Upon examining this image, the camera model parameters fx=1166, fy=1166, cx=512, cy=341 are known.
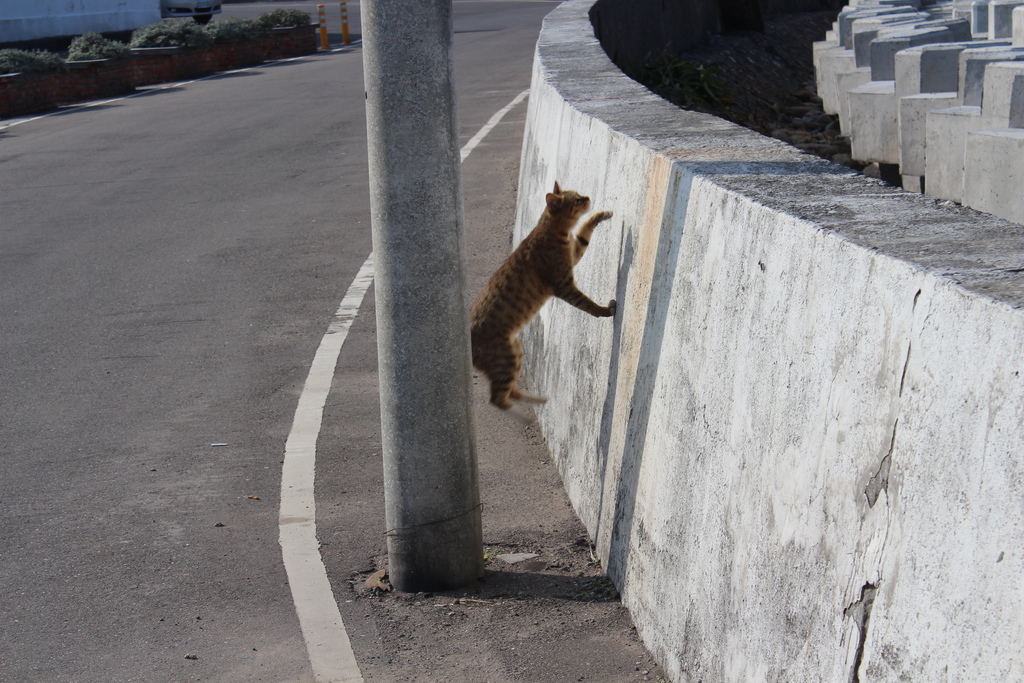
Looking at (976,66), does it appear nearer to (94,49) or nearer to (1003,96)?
(1003,96)

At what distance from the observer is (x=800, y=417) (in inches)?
122

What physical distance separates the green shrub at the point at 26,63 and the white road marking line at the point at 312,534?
55.2ft

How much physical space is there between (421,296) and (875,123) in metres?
7.45

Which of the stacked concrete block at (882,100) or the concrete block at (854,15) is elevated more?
the concrete block at (854,15)

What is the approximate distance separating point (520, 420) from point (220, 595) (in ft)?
8.36

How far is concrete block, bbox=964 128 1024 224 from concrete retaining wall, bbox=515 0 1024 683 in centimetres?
231

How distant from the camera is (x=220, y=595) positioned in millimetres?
5195

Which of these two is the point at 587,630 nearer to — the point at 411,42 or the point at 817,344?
the point at 817,344

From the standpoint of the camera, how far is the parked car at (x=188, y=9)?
4050 centimetres

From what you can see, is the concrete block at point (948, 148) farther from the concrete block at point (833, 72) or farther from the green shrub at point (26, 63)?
the green shrub at point (26, 63)

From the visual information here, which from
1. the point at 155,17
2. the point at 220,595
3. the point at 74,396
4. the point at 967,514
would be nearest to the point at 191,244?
the point at 74,396

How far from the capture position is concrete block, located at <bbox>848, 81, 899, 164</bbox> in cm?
1072

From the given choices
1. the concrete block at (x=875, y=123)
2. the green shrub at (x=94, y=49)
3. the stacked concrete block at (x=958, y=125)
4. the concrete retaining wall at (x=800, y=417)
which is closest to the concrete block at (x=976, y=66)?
the stacked concrete block at (x=958, y=125)

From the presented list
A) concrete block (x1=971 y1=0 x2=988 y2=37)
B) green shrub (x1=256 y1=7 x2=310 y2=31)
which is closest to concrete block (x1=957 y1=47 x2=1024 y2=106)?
concrete block (x1=971 y1=0 x2=988 y2=37)
